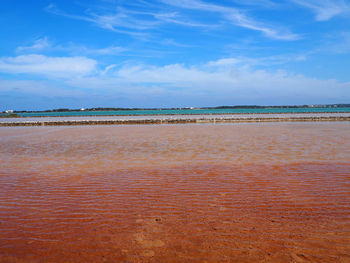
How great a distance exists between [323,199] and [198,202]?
2.77 metres

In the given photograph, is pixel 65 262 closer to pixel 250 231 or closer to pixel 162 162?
pixel 250 231

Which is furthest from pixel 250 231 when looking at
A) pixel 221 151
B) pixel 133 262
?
pixel 221 151

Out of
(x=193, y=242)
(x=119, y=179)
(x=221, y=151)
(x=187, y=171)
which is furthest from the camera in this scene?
(x=221, y=151)

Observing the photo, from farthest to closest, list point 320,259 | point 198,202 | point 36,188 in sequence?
point 36,188 < point 198,202 < point 320,259

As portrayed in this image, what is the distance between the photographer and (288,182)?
745 cm

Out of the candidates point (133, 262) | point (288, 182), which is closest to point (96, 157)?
point (288, 182)

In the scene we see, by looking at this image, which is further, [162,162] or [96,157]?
[96,157]

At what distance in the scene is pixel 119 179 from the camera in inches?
318

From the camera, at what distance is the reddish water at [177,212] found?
3930mm

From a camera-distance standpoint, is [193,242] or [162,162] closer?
[193,242]

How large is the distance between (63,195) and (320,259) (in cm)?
554

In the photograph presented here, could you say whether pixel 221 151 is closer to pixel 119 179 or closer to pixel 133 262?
pixel 119 179

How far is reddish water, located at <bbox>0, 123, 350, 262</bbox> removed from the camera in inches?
155

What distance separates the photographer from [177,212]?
5.39 m
